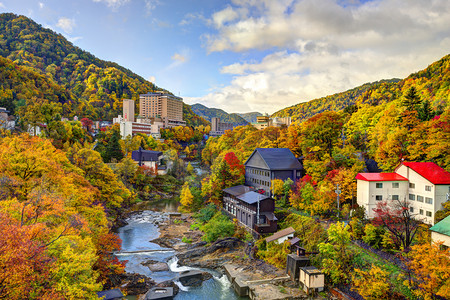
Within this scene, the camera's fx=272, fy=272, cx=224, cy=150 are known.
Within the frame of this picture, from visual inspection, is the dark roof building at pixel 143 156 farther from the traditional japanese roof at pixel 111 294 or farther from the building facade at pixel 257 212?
the traditional japanese roof at pixel 111 294

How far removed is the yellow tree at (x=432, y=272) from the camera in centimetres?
1148

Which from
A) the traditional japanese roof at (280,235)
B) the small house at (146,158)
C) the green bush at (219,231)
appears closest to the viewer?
the traditional japanese roof at (280,235)

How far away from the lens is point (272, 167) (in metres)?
32.4

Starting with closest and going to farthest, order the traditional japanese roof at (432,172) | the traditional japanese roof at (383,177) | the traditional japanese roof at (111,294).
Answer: the traditional japanese roof at (111,294)
the traditional japanese roof at (432,172)
the traditional japanese roof at (383,177)

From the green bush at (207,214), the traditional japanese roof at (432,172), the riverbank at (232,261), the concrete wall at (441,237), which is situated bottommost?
the riverbank at (232,261)

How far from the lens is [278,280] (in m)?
18.6

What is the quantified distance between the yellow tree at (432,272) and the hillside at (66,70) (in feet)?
264

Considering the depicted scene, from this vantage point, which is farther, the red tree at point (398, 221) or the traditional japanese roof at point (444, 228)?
the red tree at point (398, 221)

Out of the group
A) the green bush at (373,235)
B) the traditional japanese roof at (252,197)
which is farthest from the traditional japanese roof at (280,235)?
the green bush at (373,235)

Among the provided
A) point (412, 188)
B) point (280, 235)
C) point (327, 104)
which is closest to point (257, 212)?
point (280, 235)

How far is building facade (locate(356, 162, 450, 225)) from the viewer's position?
18.8 m

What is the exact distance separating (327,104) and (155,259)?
294 feet

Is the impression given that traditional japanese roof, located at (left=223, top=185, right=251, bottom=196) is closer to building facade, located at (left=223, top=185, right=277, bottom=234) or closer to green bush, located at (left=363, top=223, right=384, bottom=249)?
building facade, located at (left=223, top=185, right=277, bottom=234)

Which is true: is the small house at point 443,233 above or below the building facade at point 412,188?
below
